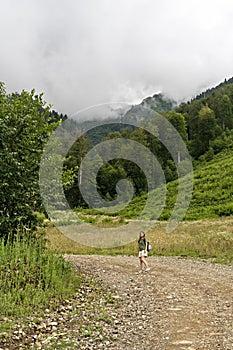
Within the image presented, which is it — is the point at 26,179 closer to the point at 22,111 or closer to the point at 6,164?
the point at 6,164

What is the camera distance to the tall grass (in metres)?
8.25

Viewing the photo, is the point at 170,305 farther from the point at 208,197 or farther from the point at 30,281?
the point at 208,197

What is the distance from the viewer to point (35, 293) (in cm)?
894

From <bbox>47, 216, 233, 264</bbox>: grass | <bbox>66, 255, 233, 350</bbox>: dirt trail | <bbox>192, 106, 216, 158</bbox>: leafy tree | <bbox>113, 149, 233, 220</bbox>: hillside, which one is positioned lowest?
<bbox>66, 255, 233, 350</bbox>: dirt trail

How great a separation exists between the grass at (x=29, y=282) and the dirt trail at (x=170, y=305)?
1.56m

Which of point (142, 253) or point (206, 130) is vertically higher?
point (206, 130)

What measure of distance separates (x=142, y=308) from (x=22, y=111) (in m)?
8.46

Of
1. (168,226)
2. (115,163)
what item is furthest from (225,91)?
(168,226)

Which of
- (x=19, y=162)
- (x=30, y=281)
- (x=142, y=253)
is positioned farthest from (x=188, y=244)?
(x=30, y=281)

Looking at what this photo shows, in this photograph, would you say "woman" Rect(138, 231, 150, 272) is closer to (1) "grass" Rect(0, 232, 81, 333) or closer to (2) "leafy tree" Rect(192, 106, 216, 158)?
(1) "grass" Rect(0, 232, 81, 333)

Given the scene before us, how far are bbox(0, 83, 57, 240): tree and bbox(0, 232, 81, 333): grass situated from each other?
126 centimetres

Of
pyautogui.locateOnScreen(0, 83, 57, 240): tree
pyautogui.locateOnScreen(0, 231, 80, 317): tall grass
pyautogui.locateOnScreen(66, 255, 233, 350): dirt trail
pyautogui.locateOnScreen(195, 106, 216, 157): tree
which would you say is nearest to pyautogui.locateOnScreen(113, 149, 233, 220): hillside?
pyautogui.locateOnScreen(66, 255, 233, 350): dirt trail

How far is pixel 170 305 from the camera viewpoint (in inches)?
366

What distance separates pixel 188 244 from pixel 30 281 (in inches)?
529
